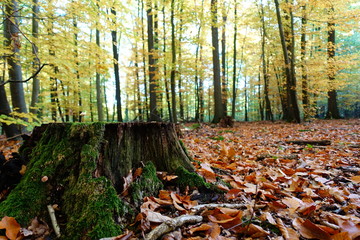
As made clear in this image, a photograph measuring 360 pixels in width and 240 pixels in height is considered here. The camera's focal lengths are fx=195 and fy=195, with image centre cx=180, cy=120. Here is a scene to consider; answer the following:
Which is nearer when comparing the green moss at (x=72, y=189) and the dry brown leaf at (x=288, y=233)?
the dry brown leaf at (x=288, y=233)

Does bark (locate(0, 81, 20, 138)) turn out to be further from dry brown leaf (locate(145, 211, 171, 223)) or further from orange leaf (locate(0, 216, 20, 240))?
dry brown leaf (locate(145, 211, 171, 223))

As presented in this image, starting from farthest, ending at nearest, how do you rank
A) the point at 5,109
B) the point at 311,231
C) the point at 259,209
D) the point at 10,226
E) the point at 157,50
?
the point at 157,50 → the point at 5,109 → the point at 259,209 → the point at 10,226 → the point at 311,231

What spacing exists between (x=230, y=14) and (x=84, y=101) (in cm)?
1300

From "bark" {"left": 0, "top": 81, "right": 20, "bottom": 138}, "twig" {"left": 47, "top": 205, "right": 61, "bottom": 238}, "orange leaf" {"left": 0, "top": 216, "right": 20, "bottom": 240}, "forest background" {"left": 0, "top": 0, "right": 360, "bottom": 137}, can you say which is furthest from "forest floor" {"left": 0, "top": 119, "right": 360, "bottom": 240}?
"bark" {"left": 0, "top": 81, "right": 20, "bottom": 138}

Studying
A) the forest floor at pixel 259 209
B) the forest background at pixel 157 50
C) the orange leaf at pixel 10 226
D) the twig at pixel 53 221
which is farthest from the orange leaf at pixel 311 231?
the forest background at pixel 157 50

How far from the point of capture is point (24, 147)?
2.20m

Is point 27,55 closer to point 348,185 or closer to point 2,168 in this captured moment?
point 2,168

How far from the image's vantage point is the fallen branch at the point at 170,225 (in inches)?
46.3

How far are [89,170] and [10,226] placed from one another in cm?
58

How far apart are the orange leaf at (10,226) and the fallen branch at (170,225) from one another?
2.94 feet

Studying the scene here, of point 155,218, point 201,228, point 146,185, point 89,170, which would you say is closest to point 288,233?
point 201,228

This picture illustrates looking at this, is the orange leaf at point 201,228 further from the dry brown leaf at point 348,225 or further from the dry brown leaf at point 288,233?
the dry brown leaf at point 348,225

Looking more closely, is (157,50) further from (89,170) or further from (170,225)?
(170,225)

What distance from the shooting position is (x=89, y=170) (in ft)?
5.17
